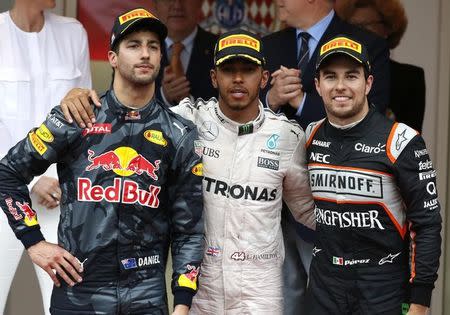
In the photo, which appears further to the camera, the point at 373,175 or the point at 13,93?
the point at 13,93

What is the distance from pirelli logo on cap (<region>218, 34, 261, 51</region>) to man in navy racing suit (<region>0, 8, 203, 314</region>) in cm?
35

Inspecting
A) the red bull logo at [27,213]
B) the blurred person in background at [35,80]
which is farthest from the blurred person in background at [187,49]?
the red bull logo at [27,213]

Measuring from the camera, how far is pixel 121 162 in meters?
3.82

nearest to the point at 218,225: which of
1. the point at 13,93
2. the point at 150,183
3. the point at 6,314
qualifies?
the point at 150,183

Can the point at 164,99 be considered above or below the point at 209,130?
above

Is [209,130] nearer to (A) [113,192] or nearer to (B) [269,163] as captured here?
(B) [269,163]

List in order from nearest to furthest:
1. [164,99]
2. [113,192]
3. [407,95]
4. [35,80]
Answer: [113,192] → [35,80] → [164,99] → [407,95]

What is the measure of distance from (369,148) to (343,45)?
0.42 meters

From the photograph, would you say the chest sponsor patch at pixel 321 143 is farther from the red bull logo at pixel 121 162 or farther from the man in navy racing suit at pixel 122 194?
the red bull logo at pixel 121 162

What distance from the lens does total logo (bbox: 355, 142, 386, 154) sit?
395 centimetres

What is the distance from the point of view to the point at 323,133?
164 inches

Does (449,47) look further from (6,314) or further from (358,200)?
(6,314)

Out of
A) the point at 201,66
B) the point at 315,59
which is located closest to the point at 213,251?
the point at 315,59

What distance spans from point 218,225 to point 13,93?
1.21 meters
